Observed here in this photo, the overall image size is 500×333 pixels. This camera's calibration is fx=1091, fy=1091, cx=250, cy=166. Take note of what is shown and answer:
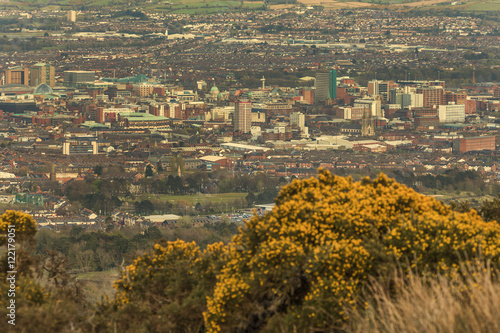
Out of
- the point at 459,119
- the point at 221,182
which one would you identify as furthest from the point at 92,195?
the point at 459,119

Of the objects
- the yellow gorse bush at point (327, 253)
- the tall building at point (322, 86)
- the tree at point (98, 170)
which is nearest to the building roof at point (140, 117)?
the tall building at point (322, 86)

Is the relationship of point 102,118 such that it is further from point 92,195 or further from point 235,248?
point 235,248

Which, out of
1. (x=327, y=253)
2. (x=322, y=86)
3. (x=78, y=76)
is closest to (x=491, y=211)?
(x=327, y=253)

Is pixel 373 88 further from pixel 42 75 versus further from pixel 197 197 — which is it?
pixel 197 197

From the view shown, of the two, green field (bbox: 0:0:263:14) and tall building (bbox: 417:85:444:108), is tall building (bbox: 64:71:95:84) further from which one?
green field (bbox: 0:0:263:14)

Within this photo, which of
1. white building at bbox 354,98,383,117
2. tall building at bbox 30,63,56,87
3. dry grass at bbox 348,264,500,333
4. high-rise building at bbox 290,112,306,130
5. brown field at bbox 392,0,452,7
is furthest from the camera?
brown field at bbox 392,0,452,7

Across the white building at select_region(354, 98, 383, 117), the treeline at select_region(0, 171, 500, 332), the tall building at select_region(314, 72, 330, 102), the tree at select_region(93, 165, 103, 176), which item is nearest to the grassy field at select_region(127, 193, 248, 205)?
the tree at select_region(93, 165, 103, 176)
